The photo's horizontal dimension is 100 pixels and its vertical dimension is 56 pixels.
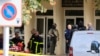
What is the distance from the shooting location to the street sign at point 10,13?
5828mm

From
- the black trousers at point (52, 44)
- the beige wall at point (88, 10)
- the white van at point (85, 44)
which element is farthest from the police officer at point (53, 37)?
the white van at point (85, 44)

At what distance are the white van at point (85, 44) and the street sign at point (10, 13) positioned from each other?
675 cm

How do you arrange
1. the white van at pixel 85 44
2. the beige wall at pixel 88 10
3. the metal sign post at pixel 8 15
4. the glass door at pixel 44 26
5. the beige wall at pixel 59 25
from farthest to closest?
1. the glass door at pixel 44 26
2. the beige wall at pixel 59 25
3. the beige wall at pixel 88 10
4. the white van at pixel 85 44
5. the metal sign post at pixel 8 15

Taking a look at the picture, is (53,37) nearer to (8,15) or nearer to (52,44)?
(52,44)

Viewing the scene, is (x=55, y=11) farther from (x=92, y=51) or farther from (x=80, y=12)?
(x=92, y=51)

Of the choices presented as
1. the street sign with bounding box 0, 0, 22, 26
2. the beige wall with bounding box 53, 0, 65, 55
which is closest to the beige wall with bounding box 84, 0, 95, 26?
the beige wall with bounding box 53, 0, 65, 55

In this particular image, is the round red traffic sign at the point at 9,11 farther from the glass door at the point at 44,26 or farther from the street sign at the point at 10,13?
the glass door at the point at 44,26

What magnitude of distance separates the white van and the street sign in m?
6.75

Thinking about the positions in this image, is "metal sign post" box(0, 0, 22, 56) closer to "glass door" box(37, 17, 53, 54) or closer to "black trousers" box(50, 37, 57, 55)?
"black trousers" box(50, 37, 57, 55)

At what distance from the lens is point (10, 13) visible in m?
5.93

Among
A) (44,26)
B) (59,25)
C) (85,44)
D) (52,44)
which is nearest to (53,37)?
(52,44)

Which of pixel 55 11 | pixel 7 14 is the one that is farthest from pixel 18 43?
pixel 7 14

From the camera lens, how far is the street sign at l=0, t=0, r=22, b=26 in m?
5.83

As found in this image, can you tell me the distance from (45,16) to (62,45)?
2432 millimetres
